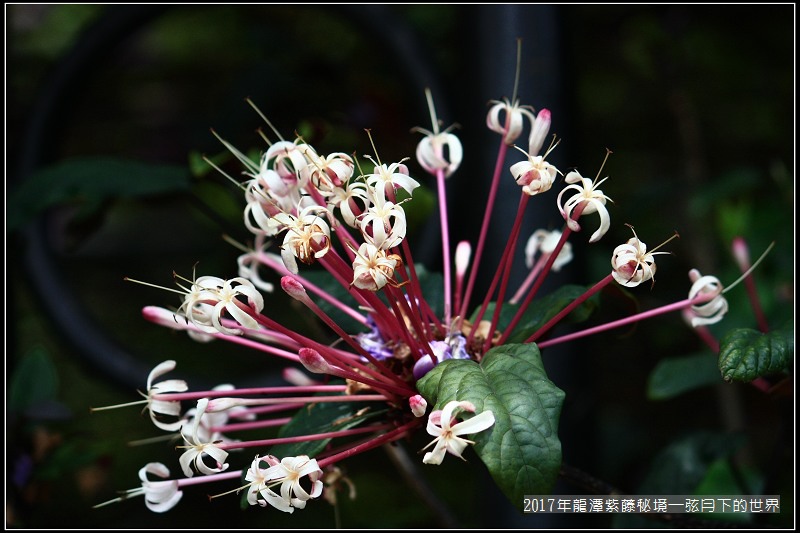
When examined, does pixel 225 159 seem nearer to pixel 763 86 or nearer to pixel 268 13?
pixel 268 13

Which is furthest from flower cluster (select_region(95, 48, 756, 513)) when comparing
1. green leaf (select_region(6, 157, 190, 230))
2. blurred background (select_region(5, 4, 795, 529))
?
green leaf (select_region(6, 157, 190, 230))

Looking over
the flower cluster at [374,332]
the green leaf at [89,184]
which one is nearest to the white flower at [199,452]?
the flower cluster at [374,332]

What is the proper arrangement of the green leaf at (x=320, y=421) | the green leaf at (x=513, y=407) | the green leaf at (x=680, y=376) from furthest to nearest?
the green leaf at (x=680, y=376) → the green leaf at (x=320, y=421) → the green leaf at (x=513, y=407)

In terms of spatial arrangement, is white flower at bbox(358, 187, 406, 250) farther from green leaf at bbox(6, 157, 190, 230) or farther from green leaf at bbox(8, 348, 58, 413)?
green leaf at bbox(8, 348, 58, 413)

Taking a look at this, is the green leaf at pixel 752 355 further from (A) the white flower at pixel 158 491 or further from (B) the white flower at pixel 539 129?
(A) the white flower at pixel 158 491

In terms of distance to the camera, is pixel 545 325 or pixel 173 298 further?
pixel 173 298

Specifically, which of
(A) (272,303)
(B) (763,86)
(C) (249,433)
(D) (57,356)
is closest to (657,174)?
(B) (763,86)
